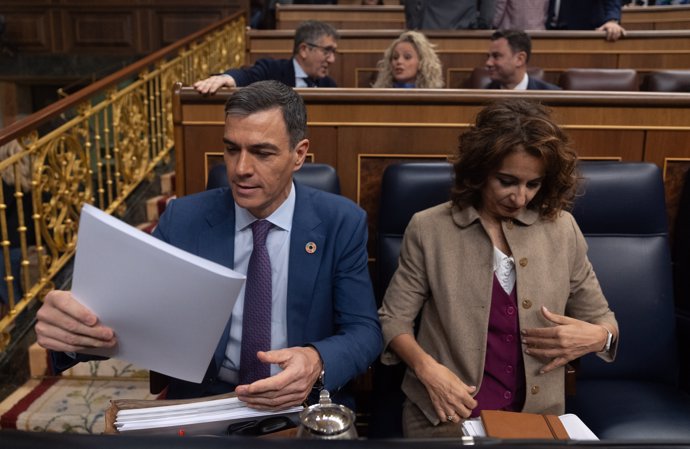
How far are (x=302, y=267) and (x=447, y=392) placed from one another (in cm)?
40

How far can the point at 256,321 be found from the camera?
4.20ft

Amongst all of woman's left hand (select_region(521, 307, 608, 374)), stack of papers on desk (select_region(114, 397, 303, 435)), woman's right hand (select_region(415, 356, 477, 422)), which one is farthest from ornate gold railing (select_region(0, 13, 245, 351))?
woman's left hand (select_region(521, 307, 608, 374))

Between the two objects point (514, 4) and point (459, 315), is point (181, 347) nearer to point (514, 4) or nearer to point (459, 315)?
point (459, 315)

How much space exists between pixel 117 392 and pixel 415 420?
4.08 feet

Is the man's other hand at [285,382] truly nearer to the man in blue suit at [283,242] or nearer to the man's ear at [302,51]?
the man in blue suit at [283,242]

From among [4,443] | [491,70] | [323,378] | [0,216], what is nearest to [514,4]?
[491,70]

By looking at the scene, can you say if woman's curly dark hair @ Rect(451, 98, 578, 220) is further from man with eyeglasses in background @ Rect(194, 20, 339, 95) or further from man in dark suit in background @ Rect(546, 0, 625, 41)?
man in dark suit in background @ Rect(546, 0, 625, 41)

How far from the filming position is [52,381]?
87.2 inches

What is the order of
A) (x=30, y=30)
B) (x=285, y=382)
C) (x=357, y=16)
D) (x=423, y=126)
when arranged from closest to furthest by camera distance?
(x=285, y=382) < (x=423, y=126) < (x=357, y=16) < (x=30, y=30)

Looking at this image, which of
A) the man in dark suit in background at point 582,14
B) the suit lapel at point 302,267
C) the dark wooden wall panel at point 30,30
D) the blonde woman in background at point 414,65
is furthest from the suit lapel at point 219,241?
the dark wooden wall panel at point 30,30

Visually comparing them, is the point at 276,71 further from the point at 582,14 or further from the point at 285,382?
the point at 582,14

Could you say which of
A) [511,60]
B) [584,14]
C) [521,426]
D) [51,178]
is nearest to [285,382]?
[521,426]

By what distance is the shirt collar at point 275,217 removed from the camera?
52.5 inches

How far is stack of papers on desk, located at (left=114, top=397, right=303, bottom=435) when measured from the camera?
916mm
